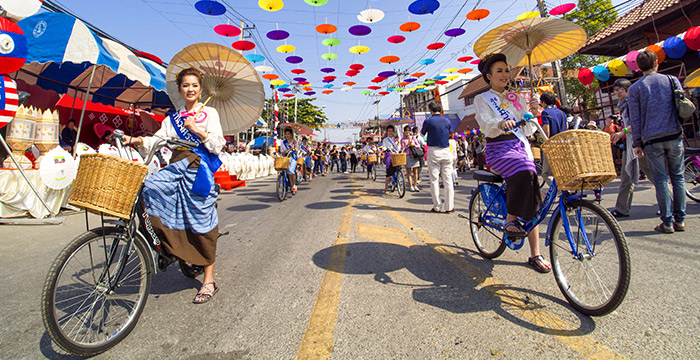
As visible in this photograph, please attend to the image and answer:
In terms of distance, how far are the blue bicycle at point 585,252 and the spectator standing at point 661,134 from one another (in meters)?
2.30

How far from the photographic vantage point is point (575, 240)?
6.98 feet

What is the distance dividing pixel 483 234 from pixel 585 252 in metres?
1.14

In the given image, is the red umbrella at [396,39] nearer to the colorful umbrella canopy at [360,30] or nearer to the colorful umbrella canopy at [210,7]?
the colorful umbrella canopy at [360,30]

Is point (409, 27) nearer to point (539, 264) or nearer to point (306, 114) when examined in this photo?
point (539, 264)

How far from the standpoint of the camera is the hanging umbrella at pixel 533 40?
3.53 meters

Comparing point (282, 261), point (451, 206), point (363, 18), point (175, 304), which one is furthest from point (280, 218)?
point (363, 18)

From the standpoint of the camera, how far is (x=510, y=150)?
2.62m

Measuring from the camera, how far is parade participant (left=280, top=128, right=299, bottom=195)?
8.38 m

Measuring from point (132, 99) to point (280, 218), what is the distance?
11.7 meters

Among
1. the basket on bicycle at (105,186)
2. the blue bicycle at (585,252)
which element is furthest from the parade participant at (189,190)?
the blue bicycle at (585,252)

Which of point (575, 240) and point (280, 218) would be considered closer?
point (575, 240)

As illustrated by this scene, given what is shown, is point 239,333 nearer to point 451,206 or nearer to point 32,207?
point 451,206

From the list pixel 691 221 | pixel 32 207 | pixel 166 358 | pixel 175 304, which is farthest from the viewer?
pixel 32 207

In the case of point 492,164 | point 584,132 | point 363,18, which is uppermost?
point 363,18
